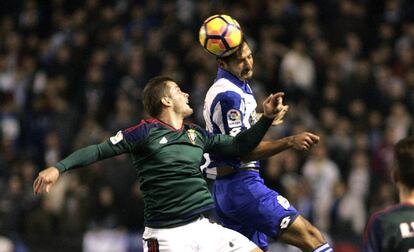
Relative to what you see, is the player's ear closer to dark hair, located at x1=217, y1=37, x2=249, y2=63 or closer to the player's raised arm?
the player's raised arm

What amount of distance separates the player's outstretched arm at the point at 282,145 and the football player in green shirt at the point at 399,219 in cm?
174

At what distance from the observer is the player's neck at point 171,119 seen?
7.45m

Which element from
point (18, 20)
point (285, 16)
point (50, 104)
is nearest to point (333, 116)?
point (285, 16)

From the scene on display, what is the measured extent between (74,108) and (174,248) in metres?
9.62

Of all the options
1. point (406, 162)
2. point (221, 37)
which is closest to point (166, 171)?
point (221, 37)

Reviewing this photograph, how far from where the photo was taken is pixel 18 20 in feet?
63.4

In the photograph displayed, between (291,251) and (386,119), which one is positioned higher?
(386,119)

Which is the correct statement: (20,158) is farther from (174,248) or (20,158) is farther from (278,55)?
(174,248)

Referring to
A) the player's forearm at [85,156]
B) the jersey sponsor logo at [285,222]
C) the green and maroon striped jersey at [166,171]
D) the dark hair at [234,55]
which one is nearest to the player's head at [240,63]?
the dark hair at [234,55]

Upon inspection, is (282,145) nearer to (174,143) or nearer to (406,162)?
(174,143)

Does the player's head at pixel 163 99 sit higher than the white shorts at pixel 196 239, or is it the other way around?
the player's head at pixel 163 99

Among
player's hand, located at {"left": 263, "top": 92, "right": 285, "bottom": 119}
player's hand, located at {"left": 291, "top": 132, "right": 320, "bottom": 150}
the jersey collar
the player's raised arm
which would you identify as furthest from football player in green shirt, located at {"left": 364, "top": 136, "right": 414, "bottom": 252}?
the jersey collar

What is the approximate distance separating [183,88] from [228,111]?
314 inches

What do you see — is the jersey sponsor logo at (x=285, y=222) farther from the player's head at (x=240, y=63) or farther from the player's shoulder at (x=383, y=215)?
the player's shoulder at (x=383, y=215)
